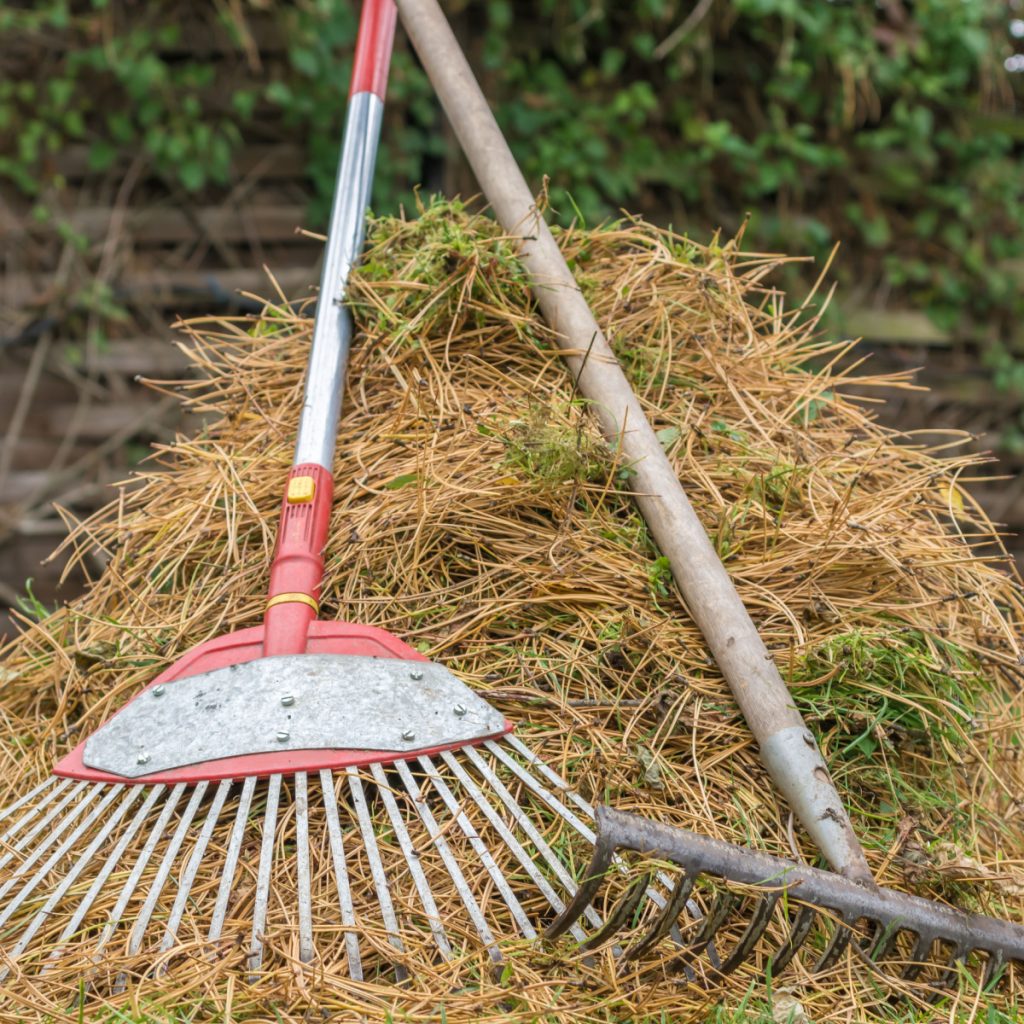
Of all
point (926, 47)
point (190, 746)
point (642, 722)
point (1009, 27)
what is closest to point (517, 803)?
point (642, 722)

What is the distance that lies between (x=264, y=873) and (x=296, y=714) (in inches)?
7.3

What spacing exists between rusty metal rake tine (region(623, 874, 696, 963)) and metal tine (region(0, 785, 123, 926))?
2.15 feet

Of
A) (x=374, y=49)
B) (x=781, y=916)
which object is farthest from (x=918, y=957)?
(x=374, y=49)

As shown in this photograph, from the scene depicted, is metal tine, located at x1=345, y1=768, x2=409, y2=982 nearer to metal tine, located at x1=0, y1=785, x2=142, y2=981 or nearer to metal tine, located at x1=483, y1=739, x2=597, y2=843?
metal tine, located at x1=483, y1=739, x2=597, y2=843

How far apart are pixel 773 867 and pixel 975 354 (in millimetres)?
3240

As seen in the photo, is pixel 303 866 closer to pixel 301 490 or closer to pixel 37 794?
pixel 37 794

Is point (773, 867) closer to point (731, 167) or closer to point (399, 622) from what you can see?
point (399, 622)

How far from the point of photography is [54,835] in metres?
1.30

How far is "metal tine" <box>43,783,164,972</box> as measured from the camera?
1.20 m

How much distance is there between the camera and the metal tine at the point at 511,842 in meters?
1.19

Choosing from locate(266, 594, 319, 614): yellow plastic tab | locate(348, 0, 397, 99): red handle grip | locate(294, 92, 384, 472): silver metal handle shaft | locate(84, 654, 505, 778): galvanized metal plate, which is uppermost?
locate(348, 0, 397, 99): red handle grip

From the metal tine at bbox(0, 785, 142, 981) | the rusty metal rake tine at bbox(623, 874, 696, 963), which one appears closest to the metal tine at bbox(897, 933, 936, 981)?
the rusty metal rake tine at bbox(623, 874, 696, 963)

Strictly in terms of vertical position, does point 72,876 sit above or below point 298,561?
below

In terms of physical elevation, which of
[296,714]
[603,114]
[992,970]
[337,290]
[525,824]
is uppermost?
[603,114]
